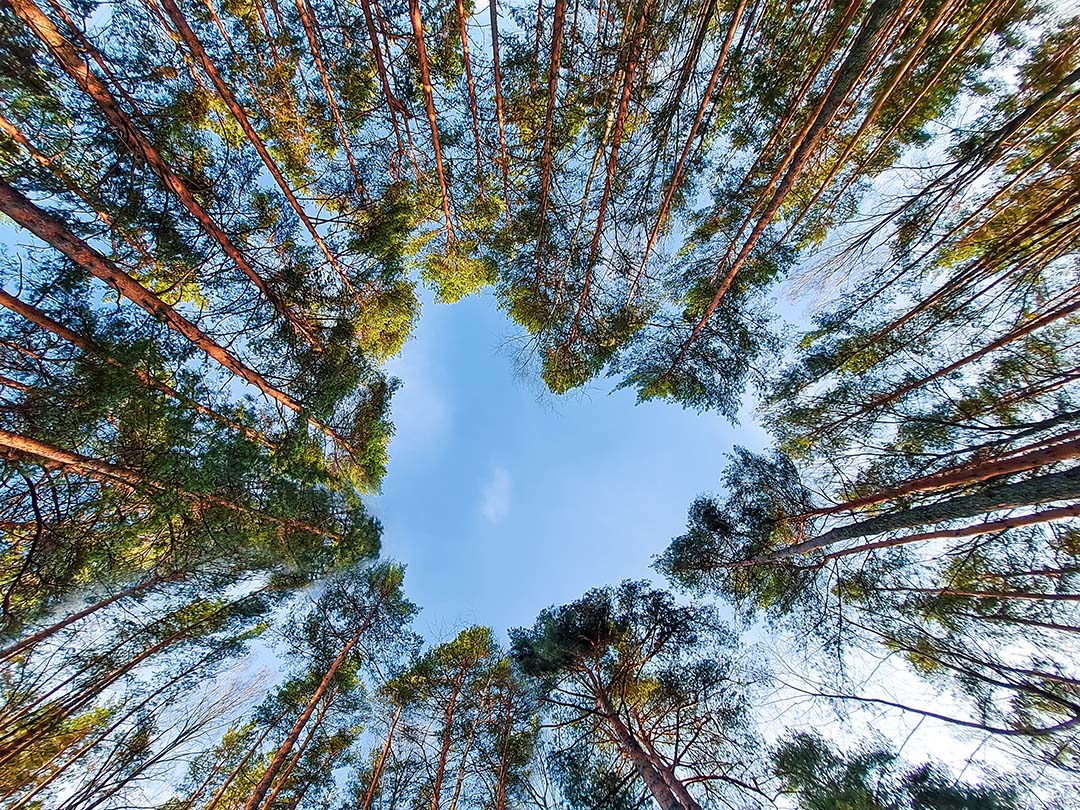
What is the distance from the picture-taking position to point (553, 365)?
8.93 metres

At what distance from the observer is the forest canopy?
434cm

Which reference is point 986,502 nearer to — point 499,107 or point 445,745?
point 499,107

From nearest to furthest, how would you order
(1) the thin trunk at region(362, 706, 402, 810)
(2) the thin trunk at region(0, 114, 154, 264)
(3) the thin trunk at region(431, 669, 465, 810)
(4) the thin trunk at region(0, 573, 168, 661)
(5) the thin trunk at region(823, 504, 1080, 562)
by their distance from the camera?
(5) the thin trunk at region(823, 504, 1080, 562), (2) the thin trunk at region(0, 114, 154, 264), (4) the thin trunk at region(0, 573, 168, 661), (3) the thin trunk at region(431, 669, 465, 810), (1) the thin trunk at region(362, 706, 402, 810)

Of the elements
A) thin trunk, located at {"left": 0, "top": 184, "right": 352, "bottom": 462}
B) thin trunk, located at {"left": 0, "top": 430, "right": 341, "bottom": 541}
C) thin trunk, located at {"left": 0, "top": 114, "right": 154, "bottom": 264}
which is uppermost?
thin trunk, located at {"left": 0, "top": 114, "right": 154, "bottom": 264}

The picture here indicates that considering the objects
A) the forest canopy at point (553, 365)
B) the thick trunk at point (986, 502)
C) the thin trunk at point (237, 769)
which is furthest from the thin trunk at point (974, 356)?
the thin trunk at point (237, 769)

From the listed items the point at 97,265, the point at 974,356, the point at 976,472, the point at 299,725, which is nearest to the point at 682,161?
the point at 974,356

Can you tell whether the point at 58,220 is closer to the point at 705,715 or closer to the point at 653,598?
the point at 653,598

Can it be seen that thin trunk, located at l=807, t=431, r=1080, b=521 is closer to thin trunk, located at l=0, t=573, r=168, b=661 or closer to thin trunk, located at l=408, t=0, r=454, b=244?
thin trunk, located at l=408, t=0, r=454, b=244

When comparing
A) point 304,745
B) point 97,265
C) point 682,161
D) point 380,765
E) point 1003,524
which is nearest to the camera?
point 97,265

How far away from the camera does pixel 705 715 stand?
23.4 ft

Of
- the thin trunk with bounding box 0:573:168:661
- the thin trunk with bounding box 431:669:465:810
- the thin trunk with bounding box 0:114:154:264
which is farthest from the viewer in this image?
the thin trunk with bounding box 431:669:465:810

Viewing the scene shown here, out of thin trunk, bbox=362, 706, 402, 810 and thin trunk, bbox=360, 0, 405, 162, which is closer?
thin trunk, bbox=360, 0, 405, 162

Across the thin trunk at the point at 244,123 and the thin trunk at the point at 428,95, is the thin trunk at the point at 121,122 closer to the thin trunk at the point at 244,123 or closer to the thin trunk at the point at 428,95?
the thin trunk at the point at 244,123

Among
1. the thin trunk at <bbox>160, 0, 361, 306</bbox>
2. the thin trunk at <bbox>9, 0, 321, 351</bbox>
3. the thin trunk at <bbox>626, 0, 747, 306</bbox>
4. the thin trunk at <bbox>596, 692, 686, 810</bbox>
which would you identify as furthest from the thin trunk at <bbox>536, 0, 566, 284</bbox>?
the thin trunk at <bbox>596, 692, 686, 810</bbox>
